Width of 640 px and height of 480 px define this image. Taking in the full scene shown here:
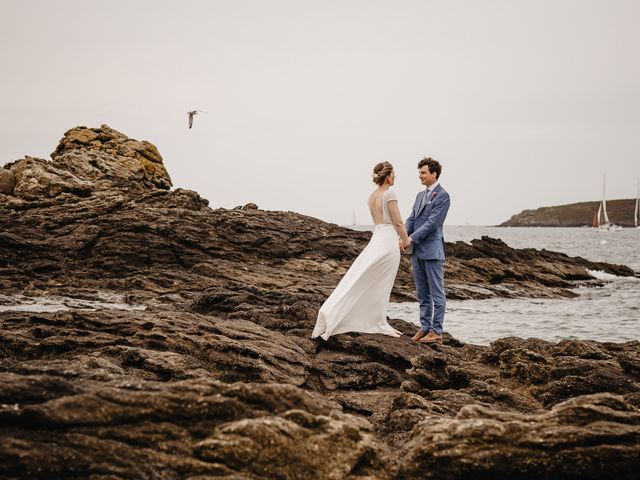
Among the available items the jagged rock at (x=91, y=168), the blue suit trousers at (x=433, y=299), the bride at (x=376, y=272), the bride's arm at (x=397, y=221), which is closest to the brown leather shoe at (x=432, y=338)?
the blue suit trousers at (x=433, y=299)

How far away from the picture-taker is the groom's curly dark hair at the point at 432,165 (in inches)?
397

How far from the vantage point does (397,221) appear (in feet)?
32.8

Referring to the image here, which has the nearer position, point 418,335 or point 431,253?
point 418,335

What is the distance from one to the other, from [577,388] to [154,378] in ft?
15.2

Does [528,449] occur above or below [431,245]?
below

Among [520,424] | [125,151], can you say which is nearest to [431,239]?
[520,424]

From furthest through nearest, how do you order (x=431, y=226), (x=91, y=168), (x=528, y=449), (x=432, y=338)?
(x=91, y=168) → (x=431, y=226) → (x=432, y=338) → (x=528, y=449)

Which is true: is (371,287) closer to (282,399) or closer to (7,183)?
(282,399)

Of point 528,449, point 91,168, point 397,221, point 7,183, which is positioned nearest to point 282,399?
point 528,449

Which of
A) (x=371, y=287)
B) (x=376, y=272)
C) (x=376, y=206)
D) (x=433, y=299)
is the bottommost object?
(x=433, y=299)

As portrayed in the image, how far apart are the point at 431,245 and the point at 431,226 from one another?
0.38m

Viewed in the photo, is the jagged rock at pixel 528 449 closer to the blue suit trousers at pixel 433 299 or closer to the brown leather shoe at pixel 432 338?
the brown leather shoe at pixel 432 338

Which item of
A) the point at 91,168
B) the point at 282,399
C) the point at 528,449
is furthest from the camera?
the point at 91,168

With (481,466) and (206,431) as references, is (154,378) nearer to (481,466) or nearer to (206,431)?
(206,431)
